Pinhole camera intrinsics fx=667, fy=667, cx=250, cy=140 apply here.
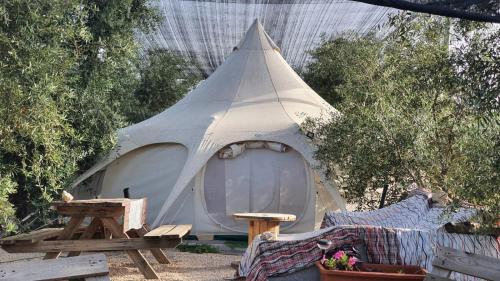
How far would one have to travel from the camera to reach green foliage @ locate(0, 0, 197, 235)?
5.29 metres

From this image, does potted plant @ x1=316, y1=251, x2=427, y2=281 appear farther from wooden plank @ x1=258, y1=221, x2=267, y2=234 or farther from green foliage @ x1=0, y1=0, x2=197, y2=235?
wooden plank @ x1=258, y1=221, x2=267, y2=234

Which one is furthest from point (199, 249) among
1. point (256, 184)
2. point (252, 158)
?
point (252, 158)

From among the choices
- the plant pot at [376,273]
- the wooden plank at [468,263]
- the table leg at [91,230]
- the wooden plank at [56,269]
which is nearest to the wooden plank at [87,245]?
the table leg at [91,230]

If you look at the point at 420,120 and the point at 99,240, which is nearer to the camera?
the point at 99,240

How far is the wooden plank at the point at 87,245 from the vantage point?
5945 millimetres

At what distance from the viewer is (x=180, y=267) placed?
7.59 meters

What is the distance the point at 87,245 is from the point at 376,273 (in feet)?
9.18

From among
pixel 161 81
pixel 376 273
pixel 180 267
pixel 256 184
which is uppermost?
pixel 161 81

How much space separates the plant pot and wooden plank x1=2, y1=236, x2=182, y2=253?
186 cm

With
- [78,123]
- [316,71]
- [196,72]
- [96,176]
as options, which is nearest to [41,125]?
[78,123]

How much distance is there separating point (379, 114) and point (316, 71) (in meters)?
9.25

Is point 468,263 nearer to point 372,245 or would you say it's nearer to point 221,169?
point 372,245

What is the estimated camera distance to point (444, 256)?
13.0 feet

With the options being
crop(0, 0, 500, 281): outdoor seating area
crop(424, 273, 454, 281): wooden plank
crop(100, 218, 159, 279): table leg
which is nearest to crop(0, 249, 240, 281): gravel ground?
crop(0, 0, 500, 281): outdoor seating area
